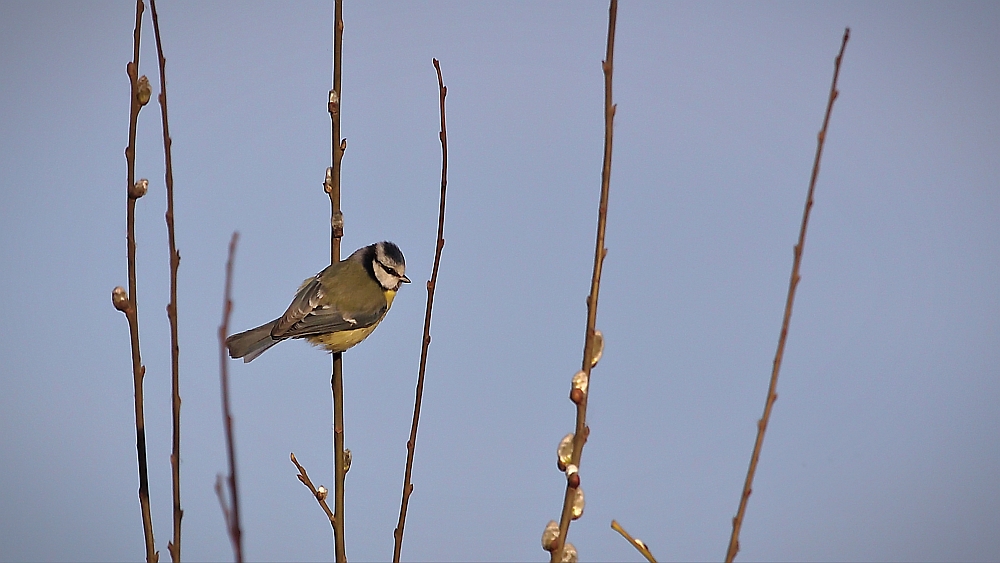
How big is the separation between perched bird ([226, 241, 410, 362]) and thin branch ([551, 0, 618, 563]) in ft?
2.38

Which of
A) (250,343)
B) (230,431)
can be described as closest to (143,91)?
(230,431)

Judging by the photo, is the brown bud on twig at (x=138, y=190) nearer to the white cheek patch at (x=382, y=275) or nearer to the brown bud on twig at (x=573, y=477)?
the brown bud on twig at (x=573, y=477)

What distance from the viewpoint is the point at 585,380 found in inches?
14.1

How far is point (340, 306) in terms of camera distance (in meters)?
1.17

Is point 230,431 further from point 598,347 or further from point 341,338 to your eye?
point 341,338

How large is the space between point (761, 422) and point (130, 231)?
32 centimetres

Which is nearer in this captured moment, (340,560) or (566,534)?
(566,534)

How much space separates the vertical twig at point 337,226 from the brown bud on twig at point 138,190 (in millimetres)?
166

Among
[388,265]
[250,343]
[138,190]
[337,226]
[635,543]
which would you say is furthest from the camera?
[388,265]

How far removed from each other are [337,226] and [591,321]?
1.34 feet

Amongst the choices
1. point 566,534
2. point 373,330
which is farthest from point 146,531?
point 373,330

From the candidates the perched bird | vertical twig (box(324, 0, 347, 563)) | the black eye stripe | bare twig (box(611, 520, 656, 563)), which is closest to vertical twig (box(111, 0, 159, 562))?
vertical twig (box(324, 0, 347, 563))

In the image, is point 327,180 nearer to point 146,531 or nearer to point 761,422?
point 146,531

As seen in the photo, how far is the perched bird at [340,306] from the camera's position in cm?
111
